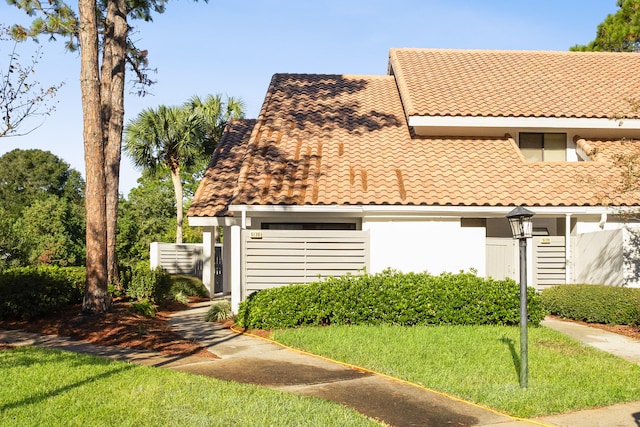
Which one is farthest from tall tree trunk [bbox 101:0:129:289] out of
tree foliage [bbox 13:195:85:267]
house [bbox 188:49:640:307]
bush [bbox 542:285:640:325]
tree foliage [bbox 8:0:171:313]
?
tree foliage [bbox 13:195:85:267]

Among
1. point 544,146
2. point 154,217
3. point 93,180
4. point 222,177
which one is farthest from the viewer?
point 154,217

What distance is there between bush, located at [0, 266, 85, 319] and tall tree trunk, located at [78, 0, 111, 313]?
3.39ft

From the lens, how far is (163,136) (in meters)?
32.0

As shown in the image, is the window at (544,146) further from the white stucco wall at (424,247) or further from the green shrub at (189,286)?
the green shrub at (189,286)

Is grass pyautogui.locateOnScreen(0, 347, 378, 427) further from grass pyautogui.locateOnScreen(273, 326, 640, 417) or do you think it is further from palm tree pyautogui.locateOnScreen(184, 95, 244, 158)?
palm tree pyautogui.locateOnScreen(184, 95, 244, 158)

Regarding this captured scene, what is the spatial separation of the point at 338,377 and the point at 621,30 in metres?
29.6

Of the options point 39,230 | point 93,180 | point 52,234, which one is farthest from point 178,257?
point 39,230

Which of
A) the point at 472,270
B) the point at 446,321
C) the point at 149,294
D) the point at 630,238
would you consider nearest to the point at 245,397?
the point at 446,321

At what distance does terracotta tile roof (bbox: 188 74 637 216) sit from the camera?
16469mm

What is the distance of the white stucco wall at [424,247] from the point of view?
16531 millimetres

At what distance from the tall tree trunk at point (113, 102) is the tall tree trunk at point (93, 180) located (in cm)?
326

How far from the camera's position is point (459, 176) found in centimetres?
1758

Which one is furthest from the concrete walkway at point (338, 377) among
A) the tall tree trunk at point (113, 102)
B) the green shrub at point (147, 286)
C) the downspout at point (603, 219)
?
the tall tree trunk at point (113, 102)

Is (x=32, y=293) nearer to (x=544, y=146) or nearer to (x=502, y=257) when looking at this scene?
(x=502, y=257)
